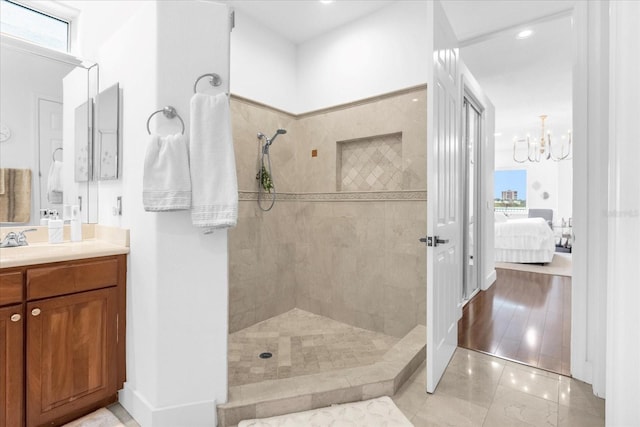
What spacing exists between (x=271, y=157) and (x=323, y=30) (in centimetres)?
136

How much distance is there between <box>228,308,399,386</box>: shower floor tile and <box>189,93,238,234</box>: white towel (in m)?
1.15

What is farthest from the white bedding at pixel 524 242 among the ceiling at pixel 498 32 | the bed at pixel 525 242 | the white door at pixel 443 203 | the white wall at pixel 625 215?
the white wall at pixel 625 215

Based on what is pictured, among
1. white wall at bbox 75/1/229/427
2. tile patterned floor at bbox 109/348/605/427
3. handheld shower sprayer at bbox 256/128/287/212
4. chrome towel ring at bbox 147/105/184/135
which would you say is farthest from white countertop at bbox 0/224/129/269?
handheld shower sprayer at bbox 256/128/287/212

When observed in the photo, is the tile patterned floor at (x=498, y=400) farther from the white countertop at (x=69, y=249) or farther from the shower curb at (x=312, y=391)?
the white countertop at (x=69, y=249)

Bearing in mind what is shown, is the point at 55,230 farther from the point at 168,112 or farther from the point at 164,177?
the point at 168,112

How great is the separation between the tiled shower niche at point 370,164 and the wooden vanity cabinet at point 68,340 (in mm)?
2046

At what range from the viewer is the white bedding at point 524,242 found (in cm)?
552

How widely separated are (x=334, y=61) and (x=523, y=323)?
3078 millimetres

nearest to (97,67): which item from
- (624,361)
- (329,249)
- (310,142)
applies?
(310,142)

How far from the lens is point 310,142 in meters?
3.42

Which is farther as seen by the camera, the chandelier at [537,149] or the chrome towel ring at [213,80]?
the chandelier at [537,149]

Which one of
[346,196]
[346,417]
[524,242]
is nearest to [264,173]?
[346,196]

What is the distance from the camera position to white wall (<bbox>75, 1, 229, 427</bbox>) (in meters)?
1.63

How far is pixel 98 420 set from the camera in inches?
68.2
